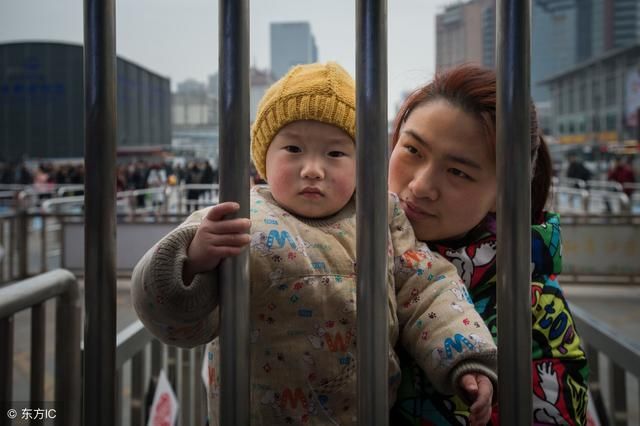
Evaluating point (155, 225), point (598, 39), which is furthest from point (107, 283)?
point (598, 39)

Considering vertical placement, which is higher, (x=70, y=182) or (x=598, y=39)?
(x=598, y=39)

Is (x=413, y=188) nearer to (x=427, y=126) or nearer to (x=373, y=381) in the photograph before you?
(x=427, y=126)

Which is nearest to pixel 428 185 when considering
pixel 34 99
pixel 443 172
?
pixel 443 172

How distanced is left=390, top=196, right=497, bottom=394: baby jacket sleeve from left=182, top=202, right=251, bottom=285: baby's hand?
289 millimetres

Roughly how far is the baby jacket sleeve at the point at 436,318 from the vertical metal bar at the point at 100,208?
35 cm

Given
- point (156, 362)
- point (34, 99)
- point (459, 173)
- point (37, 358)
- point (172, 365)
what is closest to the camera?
point (459, 173)

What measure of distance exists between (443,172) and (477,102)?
0.11m

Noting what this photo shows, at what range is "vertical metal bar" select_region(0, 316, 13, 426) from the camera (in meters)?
1.06

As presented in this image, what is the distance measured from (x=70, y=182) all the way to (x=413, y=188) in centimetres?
685

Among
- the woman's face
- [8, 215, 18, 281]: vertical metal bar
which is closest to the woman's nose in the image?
the woman's face

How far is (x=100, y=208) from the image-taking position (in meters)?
0.43

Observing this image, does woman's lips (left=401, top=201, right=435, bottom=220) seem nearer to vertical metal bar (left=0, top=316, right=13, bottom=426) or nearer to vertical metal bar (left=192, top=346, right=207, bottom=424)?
vertical metal bar (left=0, top=316, right=13, bottom=426)

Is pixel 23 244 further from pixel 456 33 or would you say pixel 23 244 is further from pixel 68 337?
pixel 456 33

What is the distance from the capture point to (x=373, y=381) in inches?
16.5
